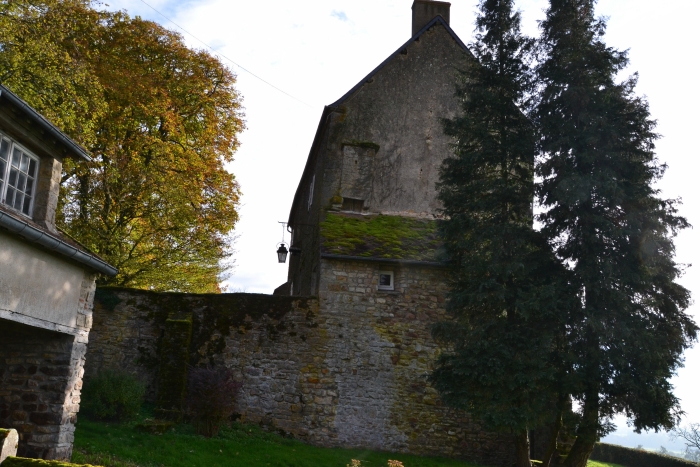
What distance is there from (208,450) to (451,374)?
5283 millimetres

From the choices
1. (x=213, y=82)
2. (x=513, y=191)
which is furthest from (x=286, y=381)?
(x=213, y=82)

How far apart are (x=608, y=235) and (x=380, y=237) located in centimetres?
620

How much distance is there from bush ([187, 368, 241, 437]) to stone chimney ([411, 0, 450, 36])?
13287mm

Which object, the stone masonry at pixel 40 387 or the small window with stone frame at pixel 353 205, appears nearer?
the stone masonry at pixel 40 387

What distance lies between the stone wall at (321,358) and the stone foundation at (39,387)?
17.7ft

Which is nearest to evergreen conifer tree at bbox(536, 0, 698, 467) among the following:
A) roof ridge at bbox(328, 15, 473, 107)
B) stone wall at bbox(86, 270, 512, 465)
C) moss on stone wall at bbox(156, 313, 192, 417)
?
stone wall at bbox(86, 270, 512, 465)

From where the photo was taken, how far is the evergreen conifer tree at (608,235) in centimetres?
1261

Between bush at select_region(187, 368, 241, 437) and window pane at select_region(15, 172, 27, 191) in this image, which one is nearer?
window pane at select_region(15, 172, 27, 191)

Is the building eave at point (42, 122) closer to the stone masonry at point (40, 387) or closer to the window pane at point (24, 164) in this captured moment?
the window pane at point (24, 164)

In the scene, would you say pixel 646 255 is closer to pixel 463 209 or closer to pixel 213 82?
pixel 463 209

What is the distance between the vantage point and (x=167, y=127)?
2067 centimetres

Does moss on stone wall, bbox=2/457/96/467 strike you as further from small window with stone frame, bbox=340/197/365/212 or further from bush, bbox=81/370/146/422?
small window with stone frame, bbox=340/197/365/212

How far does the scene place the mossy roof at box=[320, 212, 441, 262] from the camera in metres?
16.7

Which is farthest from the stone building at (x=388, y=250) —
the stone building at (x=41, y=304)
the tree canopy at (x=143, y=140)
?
the stone building at (x=41, y=304)
